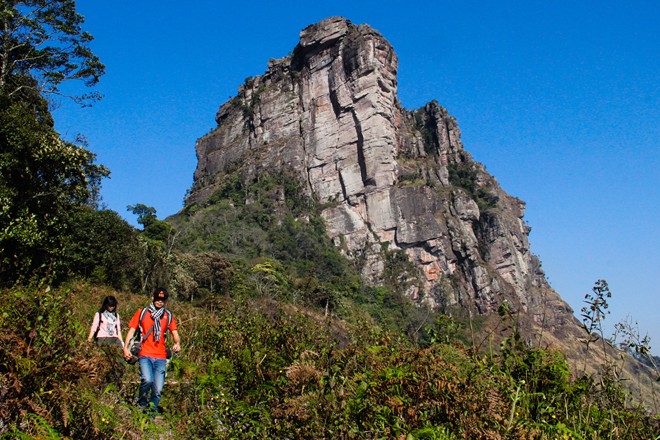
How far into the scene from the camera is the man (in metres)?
4.80

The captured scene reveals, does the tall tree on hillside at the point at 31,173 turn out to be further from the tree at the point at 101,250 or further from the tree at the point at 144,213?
the tree at the point at 144,213

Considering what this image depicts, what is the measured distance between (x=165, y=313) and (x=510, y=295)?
83325 millimetres

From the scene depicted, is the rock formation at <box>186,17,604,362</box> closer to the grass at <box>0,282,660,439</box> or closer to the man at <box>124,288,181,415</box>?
A: the man at <box>124,288,181,415</box>

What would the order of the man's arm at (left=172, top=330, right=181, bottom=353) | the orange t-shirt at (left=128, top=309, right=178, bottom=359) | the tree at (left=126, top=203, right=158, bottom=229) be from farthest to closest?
the tree at (left=126, top=203, right=158, bottom=229)
the man's arm at (left=172, top=330, right=181, bottom=353)
the orange t-shirt at (left=128, top=309, right=178, bottom=359)

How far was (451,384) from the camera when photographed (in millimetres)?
2807

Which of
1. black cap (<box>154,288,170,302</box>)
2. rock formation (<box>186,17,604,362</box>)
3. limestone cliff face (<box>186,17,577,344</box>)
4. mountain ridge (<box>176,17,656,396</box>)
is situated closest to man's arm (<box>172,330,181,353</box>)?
black cap (<box>154,288,170,302</box>)

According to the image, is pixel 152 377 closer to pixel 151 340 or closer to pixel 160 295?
pixel 151 340

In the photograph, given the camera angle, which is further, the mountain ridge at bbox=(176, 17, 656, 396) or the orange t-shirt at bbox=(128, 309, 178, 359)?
the mountain ridge at bbox=(176, 17, 656, 396)

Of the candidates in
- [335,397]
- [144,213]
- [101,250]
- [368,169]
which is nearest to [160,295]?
[335,397]

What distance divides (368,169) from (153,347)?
253 ft

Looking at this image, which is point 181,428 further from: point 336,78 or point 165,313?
point 336,78

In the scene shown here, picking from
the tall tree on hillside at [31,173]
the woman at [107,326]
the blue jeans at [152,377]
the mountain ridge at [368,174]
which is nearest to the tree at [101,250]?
the tall tree on hillside at [31,173]

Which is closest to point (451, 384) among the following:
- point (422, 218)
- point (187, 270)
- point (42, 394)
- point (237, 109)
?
point (42, 394)

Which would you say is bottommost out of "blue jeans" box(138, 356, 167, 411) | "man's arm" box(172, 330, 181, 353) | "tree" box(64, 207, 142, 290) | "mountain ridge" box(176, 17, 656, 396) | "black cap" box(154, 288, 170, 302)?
"blue jeans" box(138, 356, 167, 411)
